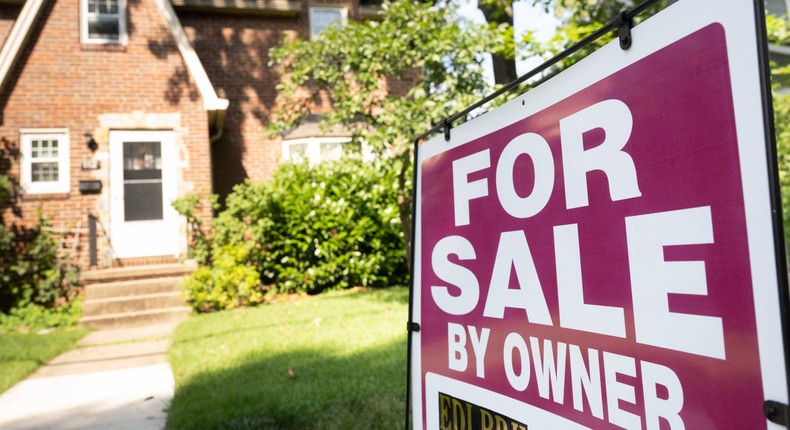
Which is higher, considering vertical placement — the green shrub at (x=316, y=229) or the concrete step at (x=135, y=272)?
the green shrub at (x=316, y=229)

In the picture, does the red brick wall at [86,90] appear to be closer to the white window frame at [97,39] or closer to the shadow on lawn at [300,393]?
the white window frame at [97,39]

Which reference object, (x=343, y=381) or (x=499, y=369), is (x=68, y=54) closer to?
(x=343, y=381)

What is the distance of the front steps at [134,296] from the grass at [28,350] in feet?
1.40

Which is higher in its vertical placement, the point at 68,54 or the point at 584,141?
the point at 68,54

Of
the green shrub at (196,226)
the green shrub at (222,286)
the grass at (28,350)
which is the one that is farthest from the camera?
the green shrub at (196,226)

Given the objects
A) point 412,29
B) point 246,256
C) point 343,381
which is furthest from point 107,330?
point 412,29

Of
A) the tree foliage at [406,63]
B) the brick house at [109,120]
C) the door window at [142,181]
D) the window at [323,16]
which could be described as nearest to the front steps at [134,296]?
the brick house at [109,120]

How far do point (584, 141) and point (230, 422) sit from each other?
2.82 metres

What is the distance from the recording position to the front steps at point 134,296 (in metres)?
7.95

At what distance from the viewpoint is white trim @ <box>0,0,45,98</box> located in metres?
9.09

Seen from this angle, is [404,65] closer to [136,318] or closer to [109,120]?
[136,318]

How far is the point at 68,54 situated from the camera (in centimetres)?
973

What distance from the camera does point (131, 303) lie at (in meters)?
8.19

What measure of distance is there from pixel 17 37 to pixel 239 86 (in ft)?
13.6
